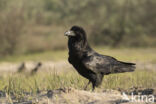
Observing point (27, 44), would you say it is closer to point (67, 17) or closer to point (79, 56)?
point (67, 17)

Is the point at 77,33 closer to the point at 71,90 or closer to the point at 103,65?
the point at 103,65

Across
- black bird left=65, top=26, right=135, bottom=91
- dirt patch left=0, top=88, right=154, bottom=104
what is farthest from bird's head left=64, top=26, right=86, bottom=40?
dirt patch left=0, top=88, right=154, bottom=104

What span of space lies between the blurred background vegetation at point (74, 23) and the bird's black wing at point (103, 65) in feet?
52.2

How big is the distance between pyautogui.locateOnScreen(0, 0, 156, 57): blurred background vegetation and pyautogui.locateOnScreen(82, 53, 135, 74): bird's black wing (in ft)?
52.2

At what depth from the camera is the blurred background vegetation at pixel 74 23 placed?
74.7 ft

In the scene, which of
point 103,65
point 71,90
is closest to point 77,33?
point 103,65

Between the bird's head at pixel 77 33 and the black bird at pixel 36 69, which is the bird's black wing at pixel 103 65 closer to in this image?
the bird's head at pixel 77 33

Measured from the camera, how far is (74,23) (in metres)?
28.3

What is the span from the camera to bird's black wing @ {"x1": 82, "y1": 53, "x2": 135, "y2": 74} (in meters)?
6.62

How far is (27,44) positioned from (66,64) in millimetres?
6182

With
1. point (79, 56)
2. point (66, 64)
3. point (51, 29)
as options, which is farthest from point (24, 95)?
point (51, 29)

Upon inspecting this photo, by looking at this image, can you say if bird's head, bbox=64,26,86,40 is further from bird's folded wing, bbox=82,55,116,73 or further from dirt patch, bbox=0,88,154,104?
dirt patch, bbox=0,88,154,104

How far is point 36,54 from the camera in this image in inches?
906

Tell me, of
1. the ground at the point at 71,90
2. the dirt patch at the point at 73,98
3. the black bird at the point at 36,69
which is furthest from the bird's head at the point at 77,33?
the black bird at the point at 36,69
